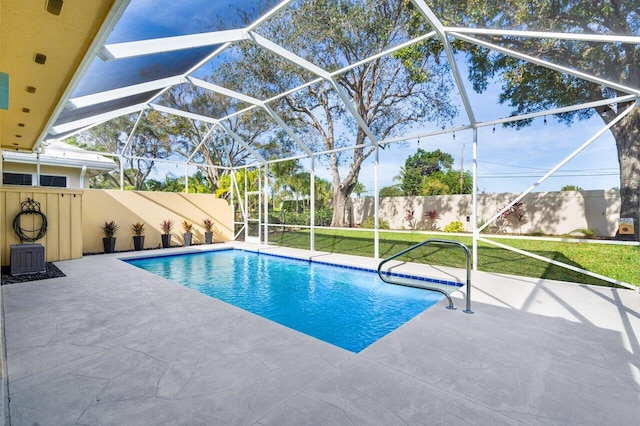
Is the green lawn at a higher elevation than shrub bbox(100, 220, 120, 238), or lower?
lower

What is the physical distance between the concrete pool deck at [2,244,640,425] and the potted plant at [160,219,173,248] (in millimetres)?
6869

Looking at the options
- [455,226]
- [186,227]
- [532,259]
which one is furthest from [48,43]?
[455,226]

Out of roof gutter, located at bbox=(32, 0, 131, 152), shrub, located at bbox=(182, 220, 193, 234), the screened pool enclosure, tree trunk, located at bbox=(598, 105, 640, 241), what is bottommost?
shrub, located at bbox=(182, 220, 193, 234)

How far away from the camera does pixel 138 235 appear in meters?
10.5

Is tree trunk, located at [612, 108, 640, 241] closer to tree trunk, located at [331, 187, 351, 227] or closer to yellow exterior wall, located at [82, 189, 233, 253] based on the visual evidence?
tree trunk, located at [331, 187, 351, 227]

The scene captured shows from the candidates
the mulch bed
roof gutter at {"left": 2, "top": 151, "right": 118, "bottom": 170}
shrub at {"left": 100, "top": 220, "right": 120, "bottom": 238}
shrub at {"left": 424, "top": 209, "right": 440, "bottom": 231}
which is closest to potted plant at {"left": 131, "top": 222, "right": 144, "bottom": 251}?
A: shrub at {"left": 100, "top": 220, "right": 120, "bottom": 238}

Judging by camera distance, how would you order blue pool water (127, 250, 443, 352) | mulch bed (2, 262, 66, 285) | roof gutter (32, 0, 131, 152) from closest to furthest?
roof gutter (32, 0, 131, 152) < blue pool water (127, 250, 443, 352) < mulch bed (2, 262, 66, 285)

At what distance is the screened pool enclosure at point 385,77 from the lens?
4.23 metres

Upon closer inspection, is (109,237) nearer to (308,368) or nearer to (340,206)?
(340,206)

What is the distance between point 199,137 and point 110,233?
9.44m

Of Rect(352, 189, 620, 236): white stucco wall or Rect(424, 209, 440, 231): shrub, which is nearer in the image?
Rect(352, 189, 620, 236): white stucco wall

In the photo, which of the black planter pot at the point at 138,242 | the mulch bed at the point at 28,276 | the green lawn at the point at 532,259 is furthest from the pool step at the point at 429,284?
the black planter pot at the point at 138,242

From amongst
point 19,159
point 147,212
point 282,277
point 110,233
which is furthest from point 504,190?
point 19,159

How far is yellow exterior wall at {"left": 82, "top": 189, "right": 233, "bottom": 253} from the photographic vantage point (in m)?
9.73
